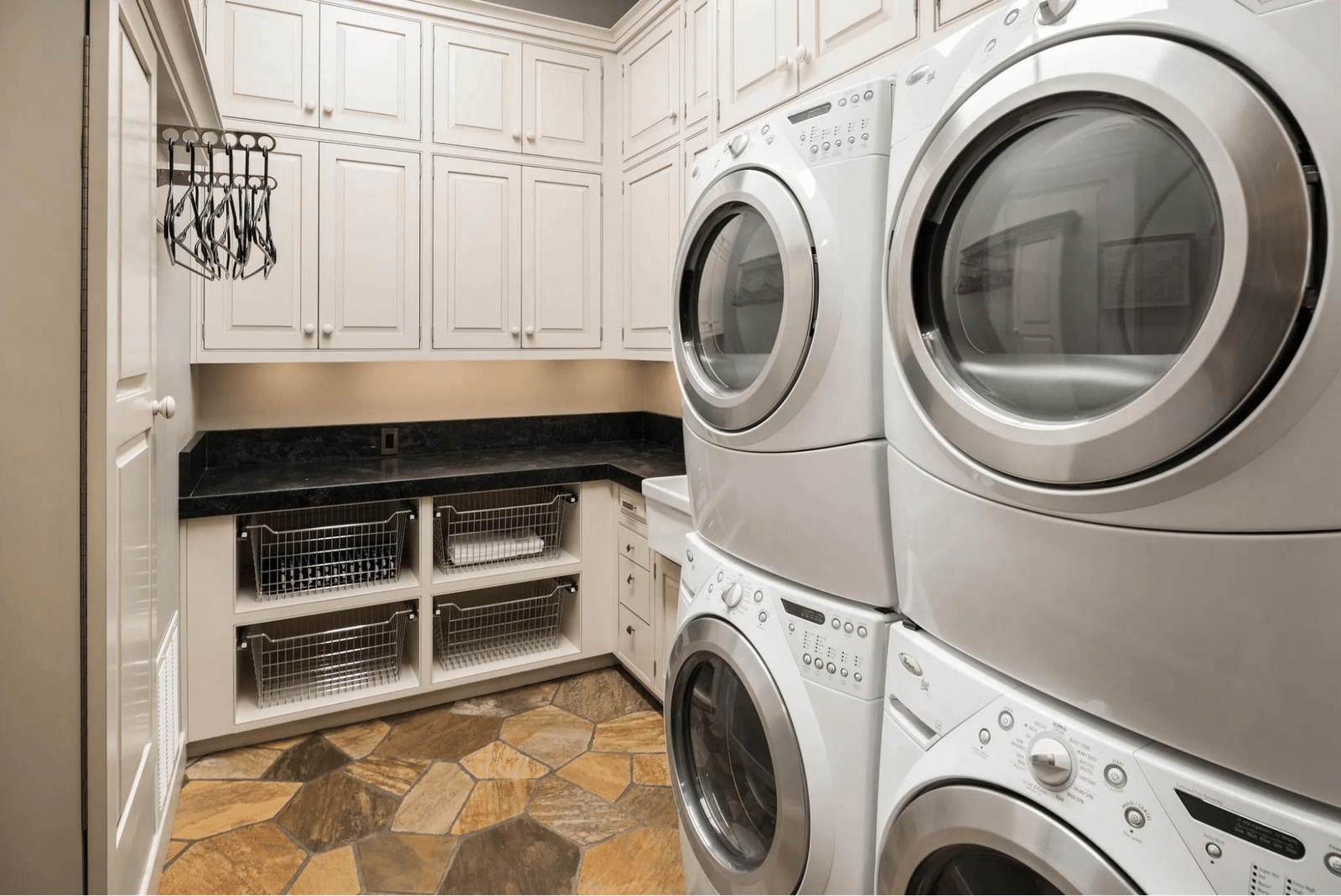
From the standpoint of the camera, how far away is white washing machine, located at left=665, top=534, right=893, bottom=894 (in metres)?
1.18

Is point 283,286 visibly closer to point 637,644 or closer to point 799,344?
point 637,644

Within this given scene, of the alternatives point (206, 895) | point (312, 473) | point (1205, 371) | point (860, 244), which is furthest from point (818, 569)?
point (312, 473)

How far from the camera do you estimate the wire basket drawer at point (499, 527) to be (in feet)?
9.35

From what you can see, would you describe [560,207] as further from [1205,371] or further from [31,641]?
[1205,371]

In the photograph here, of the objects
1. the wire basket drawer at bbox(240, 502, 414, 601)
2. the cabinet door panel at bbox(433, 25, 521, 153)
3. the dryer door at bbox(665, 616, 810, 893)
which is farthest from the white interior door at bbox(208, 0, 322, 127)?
the dryer door at bbox(665, 616, 810, 893)

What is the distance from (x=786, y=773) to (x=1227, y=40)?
3.70ft

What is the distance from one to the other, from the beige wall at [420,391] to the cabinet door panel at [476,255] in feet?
1.05

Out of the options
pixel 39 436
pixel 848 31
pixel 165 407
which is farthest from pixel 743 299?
pixel 165 407

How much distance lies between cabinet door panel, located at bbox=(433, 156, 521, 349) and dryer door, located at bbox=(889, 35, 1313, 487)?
2.20m

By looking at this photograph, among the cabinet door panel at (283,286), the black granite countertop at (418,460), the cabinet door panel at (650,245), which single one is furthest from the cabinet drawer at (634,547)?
the cabinet door panel at (283,286)

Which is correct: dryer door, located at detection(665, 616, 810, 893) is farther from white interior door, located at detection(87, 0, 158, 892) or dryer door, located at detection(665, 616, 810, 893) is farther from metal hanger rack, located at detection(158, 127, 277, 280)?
metal hanger rack, located at detection(158, 127, 277, 280)

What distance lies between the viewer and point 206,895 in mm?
1795

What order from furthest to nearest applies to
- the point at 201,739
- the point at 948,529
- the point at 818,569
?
the point at 201,739, the point at 818,569, the point at 948,529

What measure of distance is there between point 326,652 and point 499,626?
0.65 m
